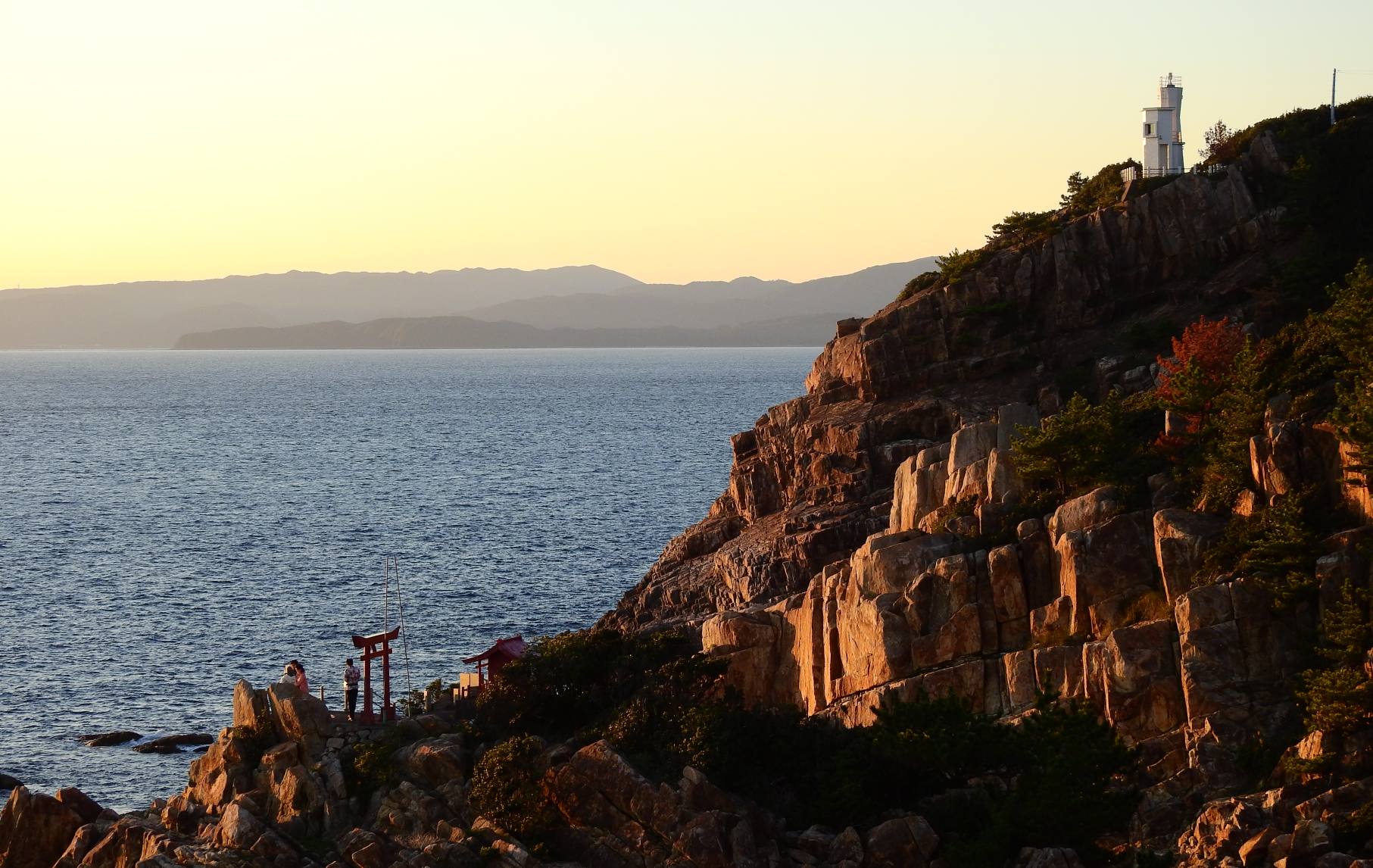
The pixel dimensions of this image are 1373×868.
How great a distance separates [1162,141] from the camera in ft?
305

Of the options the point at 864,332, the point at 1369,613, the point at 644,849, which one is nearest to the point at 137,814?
the point at 644,849

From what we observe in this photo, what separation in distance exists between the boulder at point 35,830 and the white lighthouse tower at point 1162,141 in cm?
7246

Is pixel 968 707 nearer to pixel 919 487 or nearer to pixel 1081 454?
pixel 1081 454

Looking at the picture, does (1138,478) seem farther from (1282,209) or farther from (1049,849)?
(1282,209)

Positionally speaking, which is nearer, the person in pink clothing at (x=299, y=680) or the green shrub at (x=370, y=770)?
the green shrub at (x=370, y=770)

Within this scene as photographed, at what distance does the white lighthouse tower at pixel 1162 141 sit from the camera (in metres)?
92.4

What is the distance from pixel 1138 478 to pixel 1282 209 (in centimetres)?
3619

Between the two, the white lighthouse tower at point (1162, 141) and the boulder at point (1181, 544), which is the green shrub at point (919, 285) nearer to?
the white lighthouse tower at point (1162, 141)

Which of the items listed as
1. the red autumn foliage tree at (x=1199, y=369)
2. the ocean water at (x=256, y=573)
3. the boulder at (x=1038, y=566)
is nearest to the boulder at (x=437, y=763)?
the boulder at (x=1038, y=566)

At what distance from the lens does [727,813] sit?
143 feet

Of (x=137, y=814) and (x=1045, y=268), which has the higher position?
(x=1045, y=268)

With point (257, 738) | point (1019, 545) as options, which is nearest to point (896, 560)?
point (1019, 545)

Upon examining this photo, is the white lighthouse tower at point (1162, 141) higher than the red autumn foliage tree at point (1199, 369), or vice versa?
the white lighthouse tower at point (1162, 141)

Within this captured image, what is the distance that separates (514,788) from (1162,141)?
66564 mm
